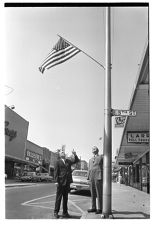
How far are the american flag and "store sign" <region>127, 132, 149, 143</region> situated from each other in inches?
316

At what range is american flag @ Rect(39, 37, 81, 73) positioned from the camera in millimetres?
8320

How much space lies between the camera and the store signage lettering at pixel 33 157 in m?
40.2

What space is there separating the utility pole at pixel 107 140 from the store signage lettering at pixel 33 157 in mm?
33726

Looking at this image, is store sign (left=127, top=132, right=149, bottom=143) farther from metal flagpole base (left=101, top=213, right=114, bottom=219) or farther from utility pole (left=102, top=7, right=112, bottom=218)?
metal flagpole base (left=101, top=213, right=114, bottom=219)

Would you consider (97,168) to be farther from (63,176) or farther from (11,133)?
(11,133)

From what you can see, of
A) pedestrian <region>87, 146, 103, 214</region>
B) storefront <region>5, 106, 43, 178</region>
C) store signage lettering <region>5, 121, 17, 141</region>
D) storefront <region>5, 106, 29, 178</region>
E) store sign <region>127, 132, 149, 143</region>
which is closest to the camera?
pedestrian <region>87, 146, 103, 214</region>

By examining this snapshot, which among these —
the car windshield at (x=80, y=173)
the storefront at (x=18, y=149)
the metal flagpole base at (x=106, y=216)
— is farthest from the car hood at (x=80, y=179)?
the storefront at (x=18, y=149)

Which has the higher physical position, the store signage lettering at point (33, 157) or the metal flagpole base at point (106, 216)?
the metal flagpole base at point (106, 216)

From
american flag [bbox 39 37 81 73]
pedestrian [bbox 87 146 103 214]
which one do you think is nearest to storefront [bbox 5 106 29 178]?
american flag [bbox 39 37 81 73]

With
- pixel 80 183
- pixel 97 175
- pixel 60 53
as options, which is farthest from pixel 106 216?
pixel 80 183

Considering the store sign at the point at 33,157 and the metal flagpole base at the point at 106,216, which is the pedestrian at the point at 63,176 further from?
the store sign at the point at 33,157

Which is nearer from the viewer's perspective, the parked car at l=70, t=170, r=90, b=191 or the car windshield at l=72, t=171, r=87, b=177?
the parked car at l=70, t=170, r=90, b=191
